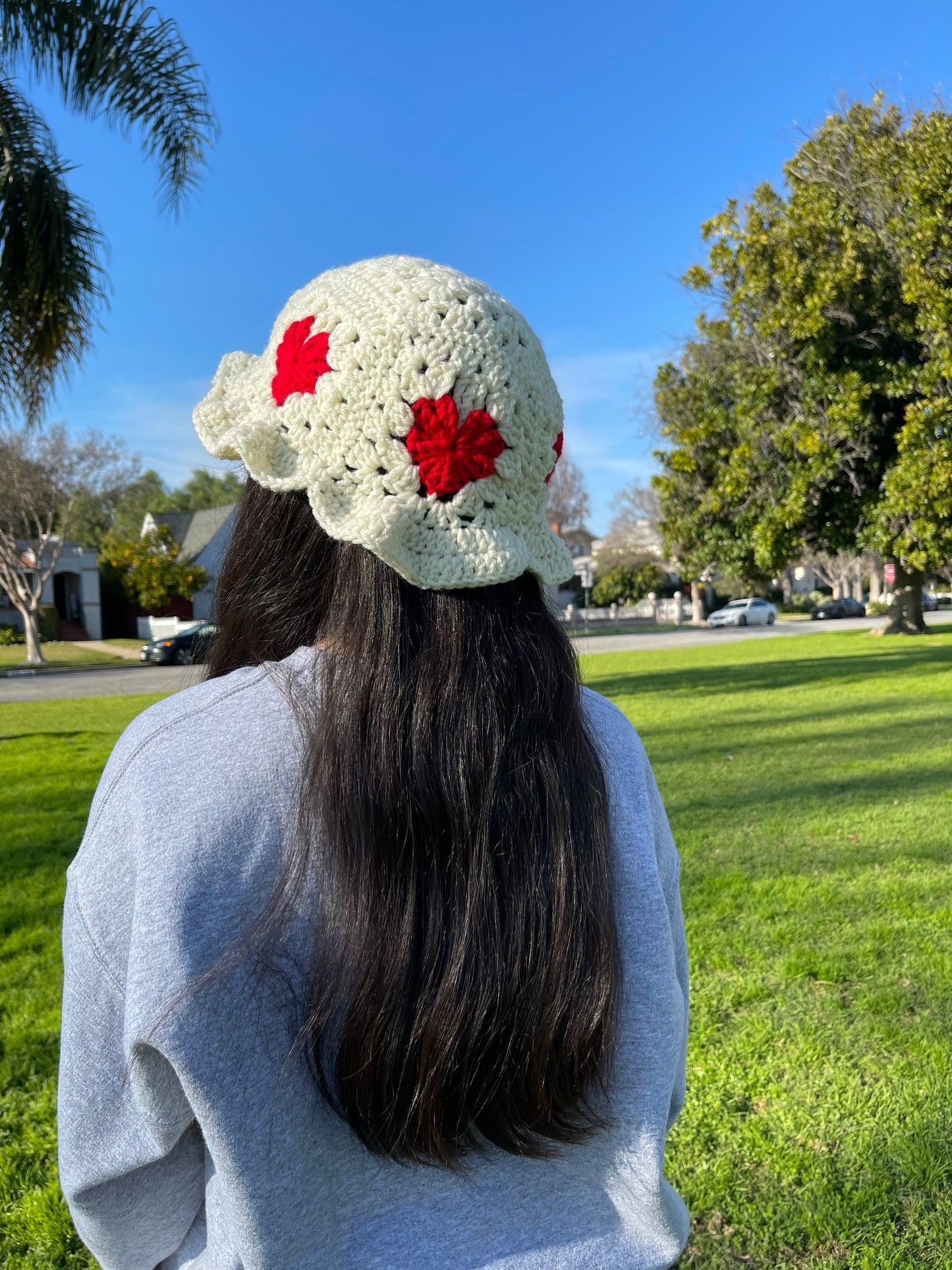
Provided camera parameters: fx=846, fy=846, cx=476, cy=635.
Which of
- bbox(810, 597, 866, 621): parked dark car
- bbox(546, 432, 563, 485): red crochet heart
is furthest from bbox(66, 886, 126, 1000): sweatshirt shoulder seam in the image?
bbox(810, 597, 866, 621): parked dark car

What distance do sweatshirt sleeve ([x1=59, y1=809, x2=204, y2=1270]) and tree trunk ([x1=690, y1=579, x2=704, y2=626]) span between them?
4129 centimetres

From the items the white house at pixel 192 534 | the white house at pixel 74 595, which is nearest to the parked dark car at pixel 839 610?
the white house at pixel 192 534

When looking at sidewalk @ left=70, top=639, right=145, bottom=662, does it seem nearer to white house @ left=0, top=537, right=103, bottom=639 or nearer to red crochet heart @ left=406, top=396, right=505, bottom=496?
white house @ left=0, top=537, right=103, bottom=639

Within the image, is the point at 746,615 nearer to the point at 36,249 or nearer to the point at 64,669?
the point at 64,669

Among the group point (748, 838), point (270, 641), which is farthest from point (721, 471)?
point (270, 641)

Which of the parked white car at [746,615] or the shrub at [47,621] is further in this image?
the parked white car at [746,615]

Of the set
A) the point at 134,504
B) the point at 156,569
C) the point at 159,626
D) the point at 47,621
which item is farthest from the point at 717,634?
the point at 134,504

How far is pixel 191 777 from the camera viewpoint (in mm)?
837

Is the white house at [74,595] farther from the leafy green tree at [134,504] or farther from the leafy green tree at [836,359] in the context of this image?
the leafy green tree at [836,359]

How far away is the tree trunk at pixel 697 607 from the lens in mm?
42312

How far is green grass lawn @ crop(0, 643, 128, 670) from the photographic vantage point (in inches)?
943

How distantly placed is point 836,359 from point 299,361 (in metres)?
13.0

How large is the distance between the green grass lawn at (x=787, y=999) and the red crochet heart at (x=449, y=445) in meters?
2.22

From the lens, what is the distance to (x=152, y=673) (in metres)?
20.3
